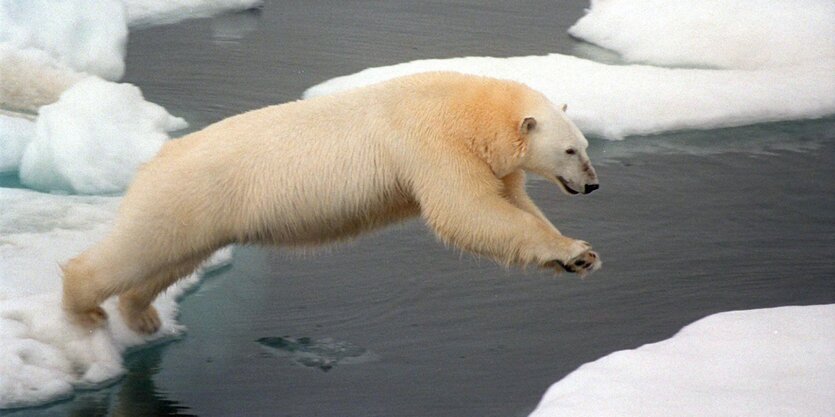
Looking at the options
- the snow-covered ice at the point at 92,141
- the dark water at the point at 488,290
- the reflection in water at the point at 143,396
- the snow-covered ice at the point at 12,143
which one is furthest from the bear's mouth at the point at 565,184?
the snow-covered ice at the point at 12,143

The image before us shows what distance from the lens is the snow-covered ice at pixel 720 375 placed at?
11.3 ft

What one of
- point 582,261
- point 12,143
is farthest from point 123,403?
point 12,143

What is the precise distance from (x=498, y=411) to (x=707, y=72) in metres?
4.34

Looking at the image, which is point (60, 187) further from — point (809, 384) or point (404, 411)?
point (809, 384)

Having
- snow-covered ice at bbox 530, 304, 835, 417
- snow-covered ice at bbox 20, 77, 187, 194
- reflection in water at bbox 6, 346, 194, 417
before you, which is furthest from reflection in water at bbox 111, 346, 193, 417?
snow-covered ice at bbox 20, 77, 187, 194

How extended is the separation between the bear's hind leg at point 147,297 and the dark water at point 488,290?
128 millimetres

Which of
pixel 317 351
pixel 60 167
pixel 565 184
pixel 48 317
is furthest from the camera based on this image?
pixel 60 167

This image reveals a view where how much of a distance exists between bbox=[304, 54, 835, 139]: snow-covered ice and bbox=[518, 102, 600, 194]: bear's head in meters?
2.91

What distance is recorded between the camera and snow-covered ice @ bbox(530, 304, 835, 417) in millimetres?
3439

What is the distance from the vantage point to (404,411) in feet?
12.5

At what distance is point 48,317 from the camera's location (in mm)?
3994

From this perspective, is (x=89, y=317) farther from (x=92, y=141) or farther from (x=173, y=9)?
(x=173, y=9)

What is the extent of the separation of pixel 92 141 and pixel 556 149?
288cm

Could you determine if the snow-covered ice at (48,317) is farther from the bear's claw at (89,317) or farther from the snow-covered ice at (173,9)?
the snow-covered ice at (173,9)
